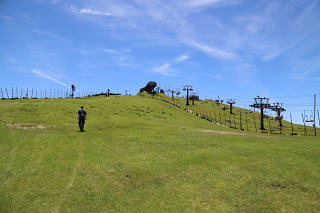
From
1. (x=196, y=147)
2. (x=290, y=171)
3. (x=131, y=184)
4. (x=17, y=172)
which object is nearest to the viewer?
(x=131, y=184)

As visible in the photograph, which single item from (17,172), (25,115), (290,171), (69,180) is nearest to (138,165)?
(69,180)

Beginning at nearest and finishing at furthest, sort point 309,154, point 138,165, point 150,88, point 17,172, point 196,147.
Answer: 1. point 17,172
2. point 138,165
3. point 309,154
4. point 196,147
5. point 150,88

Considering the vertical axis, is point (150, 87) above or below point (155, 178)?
above

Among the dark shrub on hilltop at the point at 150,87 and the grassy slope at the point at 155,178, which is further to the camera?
the dark shrub on hilltop at the point at 150,87

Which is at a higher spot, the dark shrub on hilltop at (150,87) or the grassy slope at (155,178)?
the dark shrub on hilltop at (150,87)

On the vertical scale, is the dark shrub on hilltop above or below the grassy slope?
above

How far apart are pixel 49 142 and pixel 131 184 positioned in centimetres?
1163

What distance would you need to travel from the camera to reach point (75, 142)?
19.2m

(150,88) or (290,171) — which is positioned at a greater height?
(150,88)

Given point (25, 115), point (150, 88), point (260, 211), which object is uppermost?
point (150, 88)

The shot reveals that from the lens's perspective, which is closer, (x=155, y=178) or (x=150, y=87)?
(x=155, y=178)

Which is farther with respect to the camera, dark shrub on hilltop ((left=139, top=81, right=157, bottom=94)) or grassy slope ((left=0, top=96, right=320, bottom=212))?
dark shrub on hilltop ((left=139, top=81, right=157, bottom=94))

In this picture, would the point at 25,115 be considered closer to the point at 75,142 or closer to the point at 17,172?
the point at 75,142

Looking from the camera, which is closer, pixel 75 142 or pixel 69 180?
pixel 69 180
